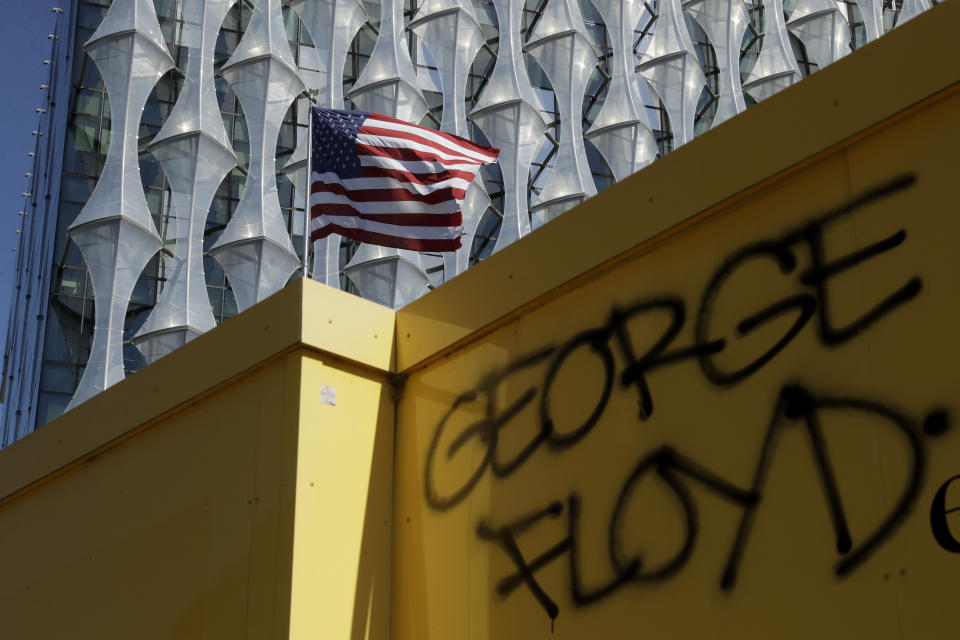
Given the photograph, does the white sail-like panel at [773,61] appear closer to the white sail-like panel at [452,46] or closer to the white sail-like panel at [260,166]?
the white sail-like panel at [452,46]

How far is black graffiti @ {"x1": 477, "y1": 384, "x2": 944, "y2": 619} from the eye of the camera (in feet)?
11.0

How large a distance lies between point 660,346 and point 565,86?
28.5 m

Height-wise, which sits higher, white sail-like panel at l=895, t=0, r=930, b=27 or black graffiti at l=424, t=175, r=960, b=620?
white sail-like panel at l=895, t=0, r=930, b=27

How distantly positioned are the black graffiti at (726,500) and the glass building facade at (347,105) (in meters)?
23.9

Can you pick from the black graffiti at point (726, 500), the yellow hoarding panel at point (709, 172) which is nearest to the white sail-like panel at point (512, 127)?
the yellow hoarding panel at point (709, 172)

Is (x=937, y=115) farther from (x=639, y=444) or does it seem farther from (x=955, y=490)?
(x=639, y=444)

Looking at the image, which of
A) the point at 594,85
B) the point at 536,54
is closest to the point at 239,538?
the point at 536,54

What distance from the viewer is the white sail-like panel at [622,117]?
106ft

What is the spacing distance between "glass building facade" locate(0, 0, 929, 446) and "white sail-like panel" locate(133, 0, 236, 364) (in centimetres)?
97

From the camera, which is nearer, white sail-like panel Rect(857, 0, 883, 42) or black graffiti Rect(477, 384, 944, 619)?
black graffiti Rect(477, 384, 944, 619)

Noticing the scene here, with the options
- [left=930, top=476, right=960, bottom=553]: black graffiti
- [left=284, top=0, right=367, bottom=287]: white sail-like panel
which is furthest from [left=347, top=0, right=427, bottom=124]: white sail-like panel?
[left=930, top=476, right=960, bottom=553]: black graffiti

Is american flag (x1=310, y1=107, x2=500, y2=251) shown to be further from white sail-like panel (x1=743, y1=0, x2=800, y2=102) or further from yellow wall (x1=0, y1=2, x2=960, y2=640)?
white sail-like panel (x1=743, y1=0, x2=800, y2=102)

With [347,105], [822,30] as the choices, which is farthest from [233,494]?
[822,30]

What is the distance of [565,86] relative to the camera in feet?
105
